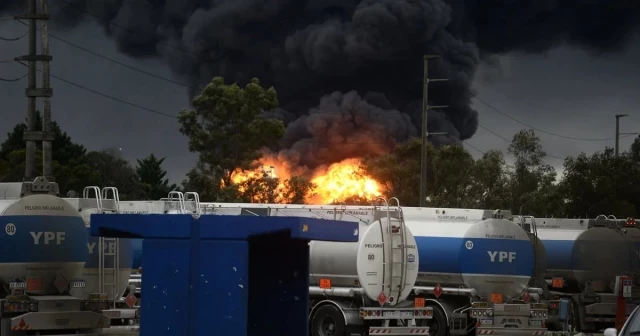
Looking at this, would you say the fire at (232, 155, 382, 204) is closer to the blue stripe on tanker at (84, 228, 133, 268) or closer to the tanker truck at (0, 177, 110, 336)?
the blue stripe on tanker at (84, 228, 133, 268)

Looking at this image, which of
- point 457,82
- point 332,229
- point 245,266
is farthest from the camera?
point 457,82

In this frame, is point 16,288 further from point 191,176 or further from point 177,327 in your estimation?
point 191,176

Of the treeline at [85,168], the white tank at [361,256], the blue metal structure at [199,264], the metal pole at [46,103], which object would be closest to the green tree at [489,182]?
the treeline at [85,168]

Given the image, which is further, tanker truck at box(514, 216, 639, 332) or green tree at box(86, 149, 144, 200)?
green tree at box(86, 149, 144, 200)

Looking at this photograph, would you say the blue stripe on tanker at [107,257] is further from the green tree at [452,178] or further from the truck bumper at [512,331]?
the green tree at [452,178]

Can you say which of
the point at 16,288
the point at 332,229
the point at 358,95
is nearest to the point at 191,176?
the point at 358,95

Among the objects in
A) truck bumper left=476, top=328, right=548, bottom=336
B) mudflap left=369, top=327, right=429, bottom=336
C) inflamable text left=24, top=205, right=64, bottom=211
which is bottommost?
truck bumper left=476, top=328, right=548, bottom=336

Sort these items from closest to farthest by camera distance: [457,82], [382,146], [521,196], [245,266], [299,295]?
[245,266]
[299,295]
[521,196]
[382,146]
[457,82]

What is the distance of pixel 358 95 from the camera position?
83.6 meters

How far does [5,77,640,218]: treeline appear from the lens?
59.8 meters

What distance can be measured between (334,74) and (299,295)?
71534mm

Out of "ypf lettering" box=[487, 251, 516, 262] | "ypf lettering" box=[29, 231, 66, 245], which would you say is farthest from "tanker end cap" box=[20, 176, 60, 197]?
"ypf lettering" box=[487, 251, 516, 262]

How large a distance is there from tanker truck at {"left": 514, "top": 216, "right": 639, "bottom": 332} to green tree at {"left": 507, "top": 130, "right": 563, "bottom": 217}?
86.0 feet

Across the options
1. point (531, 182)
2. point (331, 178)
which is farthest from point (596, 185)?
point (331, 178)
